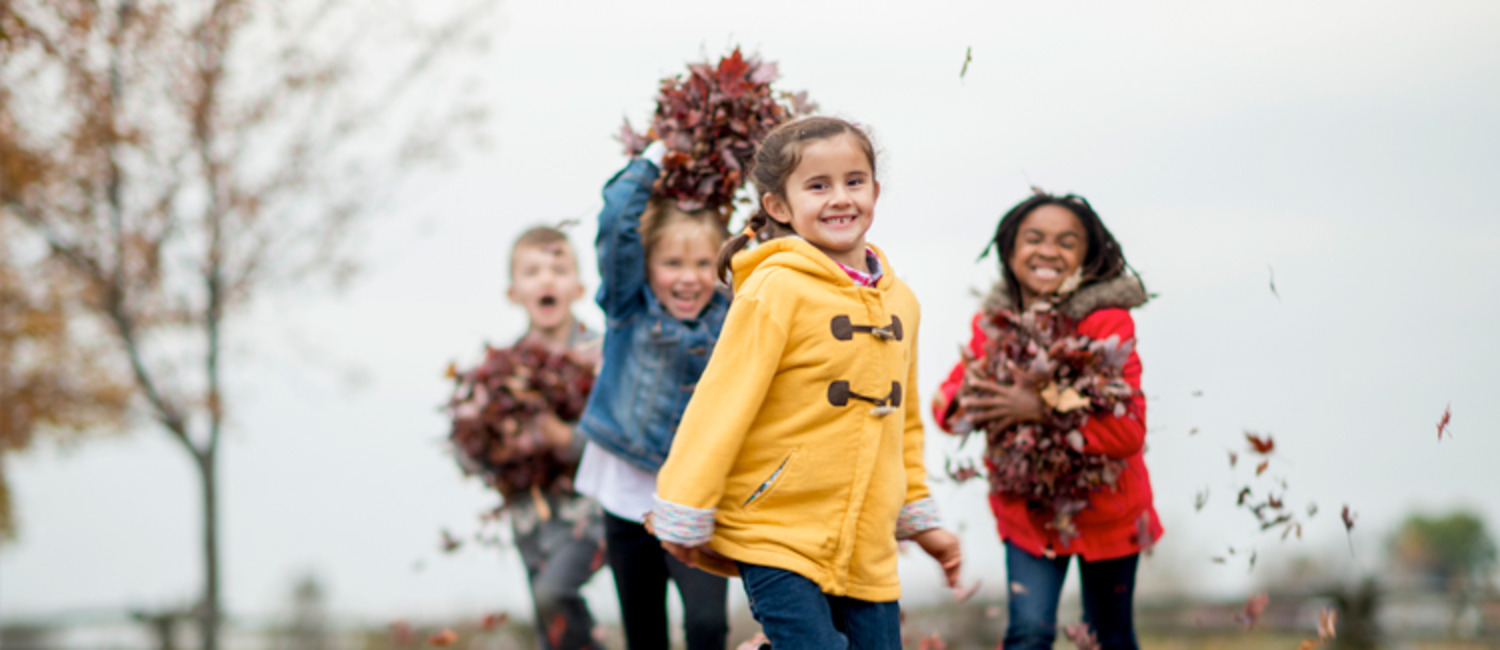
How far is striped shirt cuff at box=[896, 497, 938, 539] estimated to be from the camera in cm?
381

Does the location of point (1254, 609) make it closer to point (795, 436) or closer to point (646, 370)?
point (795, 436)

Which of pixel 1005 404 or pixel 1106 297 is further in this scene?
pixel 1106 297

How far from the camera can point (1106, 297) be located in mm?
4766

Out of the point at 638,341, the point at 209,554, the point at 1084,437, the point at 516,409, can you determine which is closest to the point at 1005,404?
the point at 1084,437

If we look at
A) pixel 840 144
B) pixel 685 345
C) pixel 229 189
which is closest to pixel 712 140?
pixel 685 345

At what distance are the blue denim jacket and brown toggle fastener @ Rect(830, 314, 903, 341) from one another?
47.4 inches

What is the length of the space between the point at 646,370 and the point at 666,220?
630 millimetres

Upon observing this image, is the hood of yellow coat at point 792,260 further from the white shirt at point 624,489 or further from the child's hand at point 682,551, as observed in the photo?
the white shirt at point 624,489

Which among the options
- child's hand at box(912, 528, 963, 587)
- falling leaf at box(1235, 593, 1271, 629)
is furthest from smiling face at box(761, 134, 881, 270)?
falling leaf at box(1235, 593, 1271, 629)

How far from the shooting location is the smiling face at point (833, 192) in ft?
11.2

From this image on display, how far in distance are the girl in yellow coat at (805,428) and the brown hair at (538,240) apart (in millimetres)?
2887

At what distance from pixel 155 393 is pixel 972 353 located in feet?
31.8

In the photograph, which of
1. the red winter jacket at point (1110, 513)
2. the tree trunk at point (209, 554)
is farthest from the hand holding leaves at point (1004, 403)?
the tree trunk at point (209, 554)

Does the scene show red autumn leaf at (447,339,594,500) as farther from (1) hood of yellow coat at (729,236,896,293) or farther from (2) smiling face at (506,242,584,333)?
(1) hood of yellow coat at (729,236,896,293)
